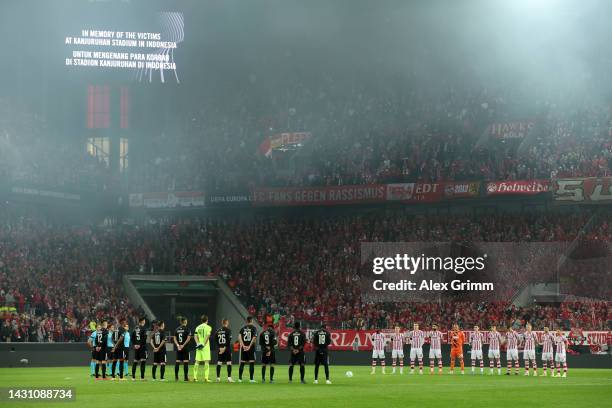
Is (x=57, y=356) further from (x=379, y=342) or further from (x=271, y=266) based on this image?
(x=271, y=266)

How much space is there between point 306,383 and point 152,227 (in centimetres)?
3610

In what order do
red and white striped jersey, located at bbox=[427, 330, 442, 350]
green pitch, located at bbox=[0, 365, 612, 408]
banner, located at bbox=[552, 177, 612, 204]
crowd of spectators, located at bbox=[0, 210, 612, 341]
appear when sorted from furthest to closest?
banner, located at bbox=[552, 177, 612, 204] → crowd of spectators, located at bbox=[0, 210, 612, 341] → red and white striped jersey, located at bbox=[427, 330, 442, 350] → green pitch, located at bbox=[0, 365, 612, 408]

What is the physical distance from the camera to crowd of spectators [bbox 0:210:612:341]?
5303 centimetres

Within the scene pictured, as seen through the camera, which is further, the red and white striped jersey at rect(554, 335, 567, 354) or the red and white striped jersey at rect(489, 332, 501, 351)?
the red and white striped jersey at rect(489, 332, 501, 351)

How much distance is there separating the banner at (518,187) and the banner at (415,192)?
3.36 m

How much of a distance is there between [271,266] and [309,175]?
7.72m

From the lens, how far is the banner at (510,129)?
62781mm

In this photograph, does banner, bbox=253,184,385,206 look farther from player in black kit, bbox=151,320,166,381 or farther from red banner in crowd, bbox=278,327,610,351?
player in black kit, bbox=151,320,166,381

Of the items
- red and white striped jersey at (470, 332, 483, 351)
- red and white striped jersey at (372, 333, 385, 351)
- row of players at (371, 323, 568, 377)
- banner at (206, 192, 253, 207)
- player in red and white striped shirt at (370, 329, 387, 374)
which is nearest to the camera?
row of players at (371, 323, 568, 377)

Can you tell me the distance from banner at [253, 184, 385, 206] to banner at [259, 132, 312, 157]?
548 cm

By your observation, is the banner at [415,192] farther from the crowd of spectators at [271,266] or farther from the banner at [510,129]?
the banner at [510,129]

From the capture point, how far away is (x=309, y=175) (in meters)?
67.1

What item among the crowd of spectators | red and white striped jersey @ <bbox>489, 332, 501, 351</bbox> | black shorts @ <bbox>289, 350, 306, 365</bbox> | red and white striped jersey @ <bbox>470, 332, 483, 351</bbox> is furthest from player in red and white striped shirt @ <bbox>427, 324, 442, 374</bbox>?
black shorts @ <bbox>289, 350, 306, 365</bbox>

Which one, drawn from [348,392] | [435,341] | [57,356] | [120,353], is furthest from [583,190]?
[120,353]
